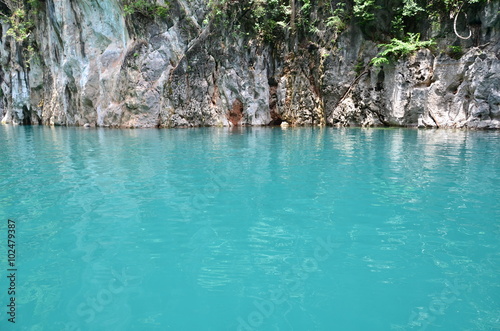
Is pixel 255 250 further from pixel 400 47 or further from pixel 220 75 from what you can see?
pixel 220 75

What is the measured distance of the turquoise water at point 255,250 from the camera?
2.67 meters

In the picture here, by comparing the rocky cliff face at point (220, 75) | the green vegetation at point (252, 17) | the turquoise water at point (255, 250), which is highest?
the green vegetation at point (252, 17)

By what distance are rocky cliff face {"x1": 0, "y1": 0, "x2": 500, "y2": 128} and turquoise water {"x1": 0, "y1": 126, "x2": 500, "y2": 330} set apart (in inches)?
645

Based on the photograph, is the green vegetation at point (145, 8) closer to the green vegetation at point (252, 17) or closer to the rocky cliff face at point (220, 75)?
the rocky cliff face at point (220, 75)

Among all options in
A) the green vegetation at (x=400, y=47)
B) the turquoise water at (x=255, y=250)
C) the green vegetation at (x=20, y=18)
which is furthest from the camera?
the green vegetation at (x=20, y=18)

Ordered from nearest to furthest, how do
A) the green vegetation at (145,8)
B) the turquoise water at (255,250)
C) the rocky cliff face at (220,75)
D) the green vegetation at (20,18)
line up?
the turquoise water at (255,250) < the rocky cliff face at (220,75) < the green vegetation at (145,8) < the green vegetation at (20,18)

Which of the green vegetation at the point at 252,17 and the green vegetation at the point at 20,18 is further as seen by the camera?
the green vegetation at the point at 20,18

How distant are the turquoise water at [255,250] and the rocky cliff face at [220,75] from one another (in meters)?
16.4

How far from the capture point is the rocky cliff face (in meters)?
22.0

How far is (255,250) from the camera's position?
3.78 metres

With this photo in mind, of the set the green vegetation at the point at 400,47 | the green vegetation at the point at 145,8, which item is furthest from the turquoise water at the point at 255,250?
the green vegetation at the point at 145,8

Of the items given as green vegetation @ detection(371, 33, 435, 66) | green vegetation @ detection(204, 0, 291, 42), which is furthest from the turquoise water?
green vegetation @ detection(204, 0, 291, 42)

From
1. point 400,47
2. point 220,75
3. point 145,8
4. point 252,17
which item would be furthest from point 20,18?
point 400,47

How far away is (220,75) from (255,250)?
1013 inches
